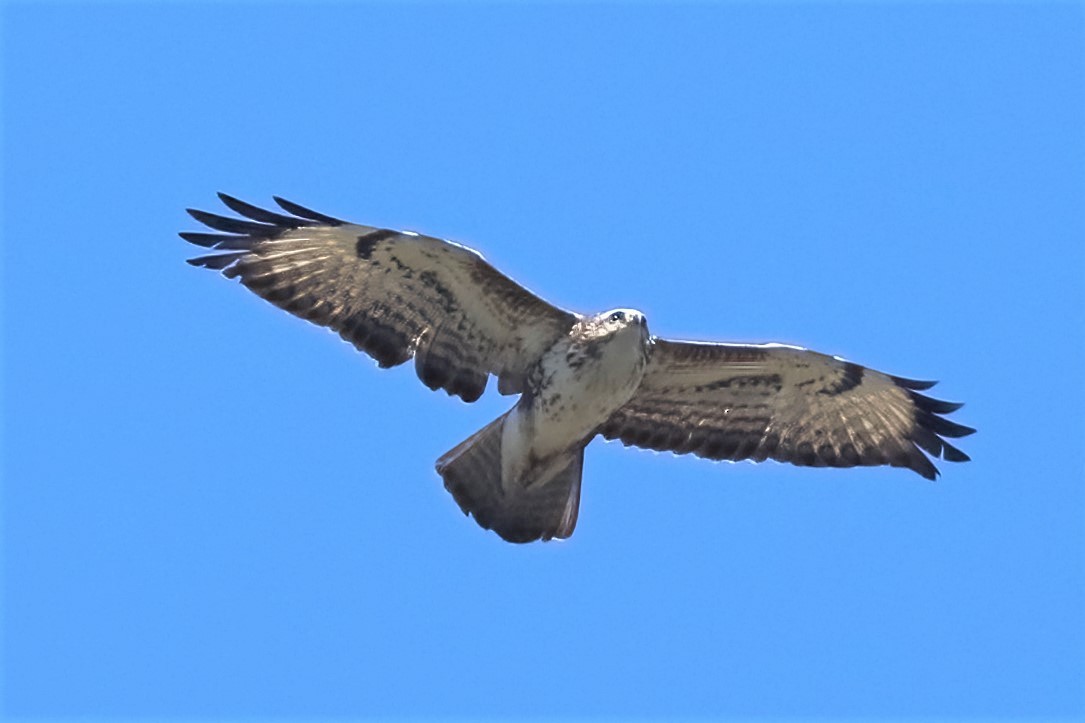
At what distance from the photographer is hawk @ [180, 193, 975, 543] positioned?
1362 centimetres

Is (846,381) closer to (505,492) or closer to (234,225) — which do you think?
(505,492)

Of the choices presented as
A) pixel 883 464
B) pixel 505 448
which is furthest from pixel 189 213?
pixel 883 464

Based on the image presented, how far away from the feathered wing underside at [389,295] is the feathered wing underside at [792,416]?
1029mm

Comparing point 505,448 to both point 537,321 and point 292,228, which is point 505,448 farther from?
point 292,228

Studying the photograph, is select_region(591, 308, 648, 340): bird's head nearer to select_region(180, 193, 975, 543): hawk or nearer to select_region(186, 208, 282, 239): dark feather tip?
select_region(180, 193, 975, 543): hawk

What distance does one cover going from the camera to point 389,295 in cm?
1397

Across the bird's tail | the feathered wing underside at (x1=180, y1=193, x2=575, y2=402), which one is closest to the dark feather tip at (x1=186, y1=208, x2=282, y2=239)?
the feathered wing underside at (x1=180, y1=193, x2=575, y2=402)

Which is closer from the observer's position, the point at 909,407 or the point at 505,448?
the point at 505,448

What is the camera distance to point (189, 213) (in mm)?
13734

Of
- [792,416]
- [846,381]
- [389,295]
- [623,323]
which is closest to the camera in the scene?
[623,323]

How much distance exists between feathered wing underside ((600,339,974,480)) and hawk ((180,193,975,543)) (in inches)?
0.6

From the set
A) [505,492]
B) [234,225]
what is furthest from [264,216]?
[505,492]

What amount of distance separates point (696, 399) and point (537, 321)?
4.68 feet

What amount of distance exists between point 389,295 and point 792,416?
292cm
